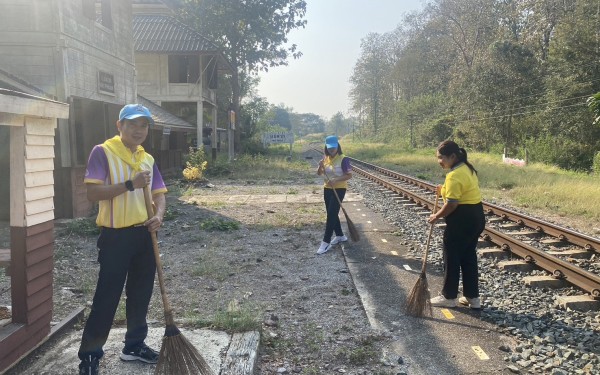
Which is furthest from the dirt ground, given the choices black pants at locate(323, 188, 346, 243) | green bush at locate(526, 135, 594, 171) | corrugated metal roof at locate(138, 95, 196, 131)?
green bush at locate(526, 135, 594, 171)

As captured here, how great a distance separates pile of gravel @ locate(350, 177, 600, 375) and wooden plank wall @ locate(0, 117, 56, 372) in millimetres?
3717

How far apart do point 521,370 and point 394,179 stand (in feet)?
49.5

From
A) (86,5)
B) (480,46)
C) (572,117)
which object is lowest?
(572,117)

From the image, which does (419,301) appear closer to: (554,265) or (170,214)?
(554,265)

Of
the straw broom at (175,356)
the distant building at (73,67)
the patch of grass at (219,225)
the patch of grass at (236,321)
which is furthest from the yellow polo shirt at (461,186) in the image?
the distant building at (73,67)

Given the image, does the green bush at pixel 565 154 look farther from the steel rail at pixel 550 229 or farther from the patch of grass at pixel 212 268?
the patch of grass at pixel 212 268

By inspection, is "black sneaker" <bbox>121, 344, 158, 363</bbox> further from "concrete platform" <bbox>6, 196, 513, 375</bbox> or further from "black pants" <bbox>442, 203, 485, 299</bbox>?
"black pants" <bbox>442, 203, 485, 299</bbox>

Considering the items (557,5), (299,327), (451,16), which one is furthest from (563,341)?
(451,16)

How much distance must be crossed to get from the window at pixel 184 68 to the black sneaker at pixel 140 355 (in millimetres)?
21277

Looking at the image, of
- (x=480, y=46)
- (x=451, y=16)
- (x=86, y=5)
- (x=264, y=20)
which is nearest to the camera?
(x=86, y=5)

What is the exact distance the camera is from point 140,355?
3.43 m

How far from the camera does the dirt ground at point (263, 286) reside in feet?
12.7

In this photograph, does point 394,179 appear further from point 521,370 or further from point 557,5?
point 557,5

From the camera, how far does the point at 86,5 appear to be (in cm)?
1012
